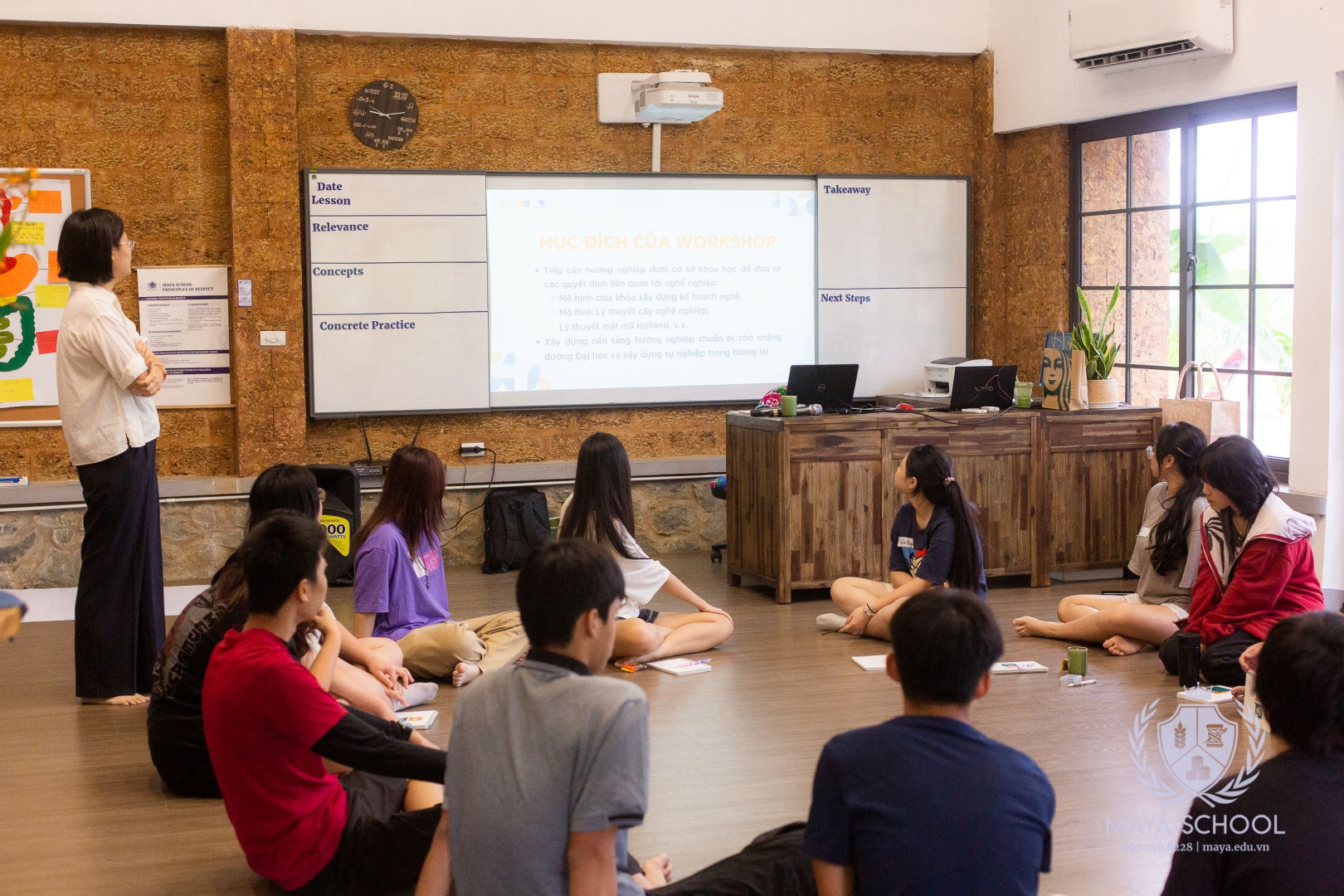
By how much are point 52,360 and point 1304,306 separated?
6565mm

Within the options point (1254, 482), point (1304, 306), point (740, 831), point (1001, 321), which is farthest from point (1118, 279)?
point (740, 831)

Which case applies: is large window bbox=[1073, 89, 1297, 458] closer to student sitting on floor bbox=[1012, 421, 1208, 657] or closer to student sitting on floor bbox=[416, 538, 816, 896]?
student sitting on floor bbox=[1012, 421, 1208, 657]

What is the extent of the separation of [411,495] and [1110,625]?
292 centimetres

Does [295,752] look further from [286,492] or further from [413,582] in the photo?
[413,582]

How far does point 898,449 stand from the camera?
21.8ft

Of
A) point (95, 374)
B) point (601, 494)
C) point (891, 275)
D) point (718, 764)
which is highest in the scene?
point (891, 275)

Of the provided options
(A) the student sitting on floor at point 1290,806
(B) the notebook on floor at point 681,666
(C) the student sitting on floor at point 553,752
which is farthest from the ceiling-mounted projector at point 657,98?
(A) the student sitting on floor at point 1290,806

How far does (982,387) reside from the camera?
279 inches

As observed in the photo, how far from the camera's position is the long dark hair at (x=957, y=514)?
17.2 ft

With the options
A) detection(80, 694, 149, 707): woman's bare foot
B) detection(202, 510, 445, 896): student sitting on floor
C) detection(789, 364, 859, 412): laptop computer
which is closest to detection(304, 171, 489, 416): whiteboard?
detection(789, 364, 859, 412): laptop computer

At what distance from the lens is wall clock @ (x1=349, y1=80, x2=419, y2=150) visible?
7.43 metres

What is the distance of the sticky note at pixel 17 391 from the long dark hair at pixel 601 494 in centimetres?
378

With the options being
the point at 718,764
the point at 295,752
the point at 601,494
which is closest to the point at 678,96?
the point at 601,494

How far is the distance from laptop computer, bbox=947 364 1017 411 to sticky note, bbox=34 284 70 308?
16.2 ft
